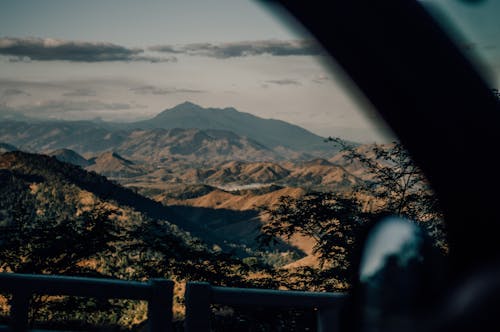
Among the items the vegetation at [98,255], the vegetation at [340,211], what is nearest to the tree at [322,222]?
the vegetation at [340,211]

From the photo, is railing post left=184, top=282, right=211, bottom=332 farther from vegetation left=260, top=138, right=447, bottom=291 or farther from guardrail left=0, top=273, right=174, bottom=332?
vegetation left=260, top=138, right=447, bottom=291

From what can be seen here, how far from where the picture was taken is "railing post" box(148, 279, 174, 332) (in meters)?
3.15

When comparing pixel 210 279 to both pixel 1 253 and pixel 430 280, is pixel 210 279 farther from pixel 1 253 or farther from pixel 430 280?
pixel 430 280

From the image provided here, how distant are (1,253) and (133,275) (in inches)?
114

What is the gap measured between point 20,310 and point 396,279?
10.4 feet

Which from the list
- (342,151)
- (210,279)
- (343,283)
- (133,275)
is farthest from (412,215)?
(133,275)

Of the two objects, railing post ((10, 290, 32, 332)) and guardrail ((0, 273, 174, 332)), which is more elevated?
guardrail ((0, 273, 174, 332))

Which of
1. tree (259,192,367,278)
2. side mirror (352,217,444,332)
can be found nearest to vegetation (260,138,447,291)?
tree (259,192,367,278)

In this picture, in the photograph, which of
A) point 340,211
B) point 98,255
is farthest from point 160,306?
point 98,255

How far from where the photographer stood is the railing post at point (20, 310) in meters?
3.24

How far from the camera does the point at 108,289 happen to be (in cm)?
315

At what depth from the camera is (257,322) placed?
7043mm

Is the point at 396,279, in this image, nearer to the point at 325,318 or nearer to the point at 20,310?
the point at 325,318

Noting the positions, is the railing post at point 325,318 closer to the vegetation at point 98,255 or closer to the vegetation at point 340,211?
the vegetation at point 340,211
